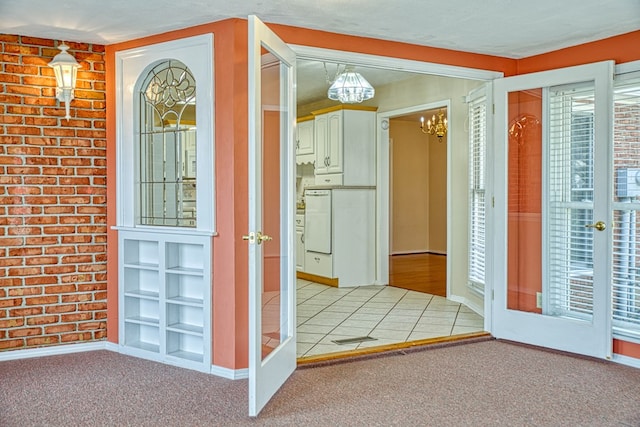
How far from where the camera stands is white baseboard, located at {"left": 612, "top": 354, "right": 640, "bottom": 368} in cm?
381

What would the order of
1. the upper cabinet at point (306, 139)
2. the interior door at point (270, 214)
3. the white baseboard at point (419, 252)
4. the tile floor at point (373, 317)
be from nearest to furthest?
1. the interior door at point (270, 214)
2. the tile floor at point (373, 317)
3. the upper cabinet at point (306, 139)
4. the white baseboard at point (419, 252)

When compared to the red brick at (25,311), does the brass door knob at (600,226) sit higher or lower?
higher

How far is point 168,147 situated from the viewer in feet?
13.2

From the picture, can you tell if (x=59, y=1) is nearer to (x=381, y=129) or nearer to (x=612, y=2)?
(x=612, y=2)

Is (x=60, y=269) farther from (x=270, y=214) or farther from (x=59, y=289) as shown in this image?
(x=270, y=214)

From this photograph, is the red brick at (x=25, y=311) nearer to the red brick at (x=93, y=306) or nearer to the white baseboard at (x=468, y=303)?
the red brick at (x=93, y=306)

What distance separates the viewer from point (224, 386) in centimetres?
345

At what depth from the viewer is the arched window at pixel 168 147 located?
154 inches

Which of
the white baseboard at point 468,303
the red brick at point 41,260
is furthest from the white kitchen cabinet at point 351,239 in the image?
the red brick at point 41,260

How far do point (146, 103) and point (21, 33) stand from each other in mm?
954

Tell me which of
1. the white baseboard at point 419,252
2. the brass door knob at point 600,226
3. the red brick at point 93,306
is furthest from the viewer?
the white baseboard at point 419,252

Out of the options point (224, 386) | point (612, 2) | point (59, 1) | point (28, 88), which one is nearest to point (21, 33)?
point (28, 88)

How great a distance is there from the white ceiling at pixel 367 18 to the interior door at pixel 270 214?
347mm

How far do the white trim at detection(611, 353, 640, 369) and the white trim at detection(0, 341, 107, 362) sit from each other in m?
3.72
